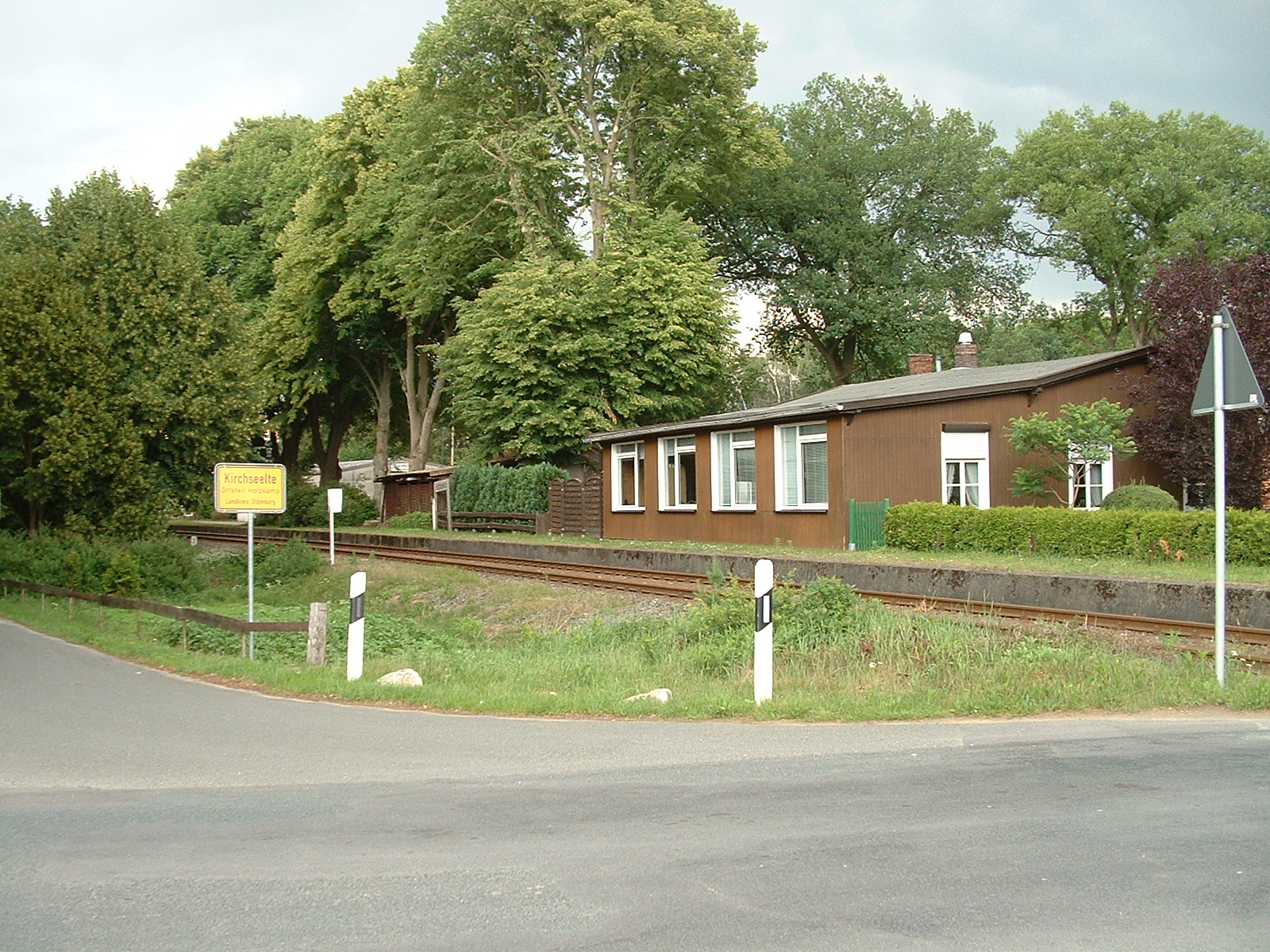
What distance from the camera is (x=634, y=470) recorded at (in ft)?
122

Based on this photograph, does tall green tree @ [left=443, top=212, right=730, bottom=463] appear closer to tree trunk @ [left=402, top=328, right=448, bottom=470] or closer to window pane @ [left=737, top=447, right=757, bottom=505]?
window pane @ [left=737, top=447, right=757, bottom=505]

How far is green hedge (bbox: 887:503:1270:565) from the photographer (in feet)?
69.2

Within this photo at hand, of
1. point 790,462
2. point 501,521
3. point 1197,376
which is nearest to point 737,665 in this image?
point 790,462

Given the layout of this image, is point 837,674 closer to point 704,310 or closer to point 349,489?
point 704,310

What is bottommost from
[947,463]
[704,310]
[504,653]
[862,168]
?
[504,653]

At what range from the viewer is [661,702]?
10227 millimetres

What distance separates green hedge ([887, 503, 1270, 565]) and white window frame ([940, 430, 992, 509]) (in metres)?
2.77

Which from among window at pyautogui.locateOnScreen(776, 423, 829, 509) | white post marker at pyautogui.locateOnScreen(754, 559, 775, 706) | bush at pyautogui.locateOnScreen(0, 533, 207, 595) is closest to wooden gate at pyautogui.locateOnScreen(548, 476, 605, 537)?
window at pyautogui.locateOnScreen(776, 423, 829, 509)

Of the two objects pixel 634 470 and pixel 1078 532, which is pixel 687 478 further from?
pixel 1078 532

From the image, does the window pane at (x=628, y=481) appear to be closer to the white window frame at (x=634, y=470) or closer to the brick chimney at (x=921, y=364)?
the white window frame at (x=634, y=470)

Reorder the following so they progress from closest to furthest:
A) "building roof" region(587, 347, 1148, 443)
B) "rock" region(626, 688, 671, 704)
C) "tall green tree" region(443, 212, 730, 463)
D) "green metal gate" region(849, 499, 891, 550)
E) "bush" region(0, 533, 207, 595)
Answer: "rock" region(626, 688, 671, 704), "bush" region(0, 533, 207, 595), "green metal gate" region(849, 499, 891, 550), "building roof" region(587, 347, 1148, 443), "tall green tree" region(443, 212, 730, 463)

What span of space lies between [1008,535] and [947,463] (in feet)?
16.2

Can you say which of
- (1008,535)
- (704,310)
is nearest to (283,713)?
(1008,535)

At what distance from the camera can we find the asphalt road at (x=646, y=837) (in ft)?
16.0
